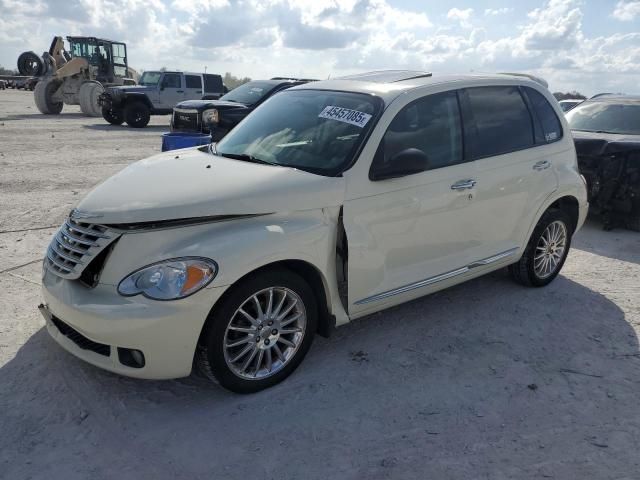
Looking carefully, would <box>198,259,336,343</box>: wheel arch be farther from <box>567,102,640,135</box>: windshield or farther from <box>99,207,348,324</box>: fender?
<box>567,102,640,135</box>: windshield

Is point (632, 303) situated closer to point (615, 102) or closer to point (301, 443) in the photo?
point (301, 443)

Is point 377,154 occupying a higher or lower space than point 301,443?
higher

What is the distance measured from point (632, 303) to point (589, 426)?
221 centimetres

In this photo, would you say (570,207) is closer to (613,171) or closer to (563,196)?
(563,196)

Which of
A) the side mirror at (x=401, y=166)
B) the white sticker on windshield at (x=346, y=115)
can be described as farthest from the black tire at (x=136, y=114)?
the side mirror at (x=401, y=166)

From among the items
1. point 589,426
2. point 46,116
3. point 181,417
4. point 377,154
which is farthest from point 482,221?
point 46,116

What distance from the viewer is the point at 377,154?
3543mm

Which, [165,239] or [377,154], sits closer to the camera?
[165,239]

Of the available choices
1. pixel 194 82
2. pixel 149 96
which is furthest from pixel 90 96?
pixel 194 82

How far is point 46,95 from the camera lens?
2214 cm

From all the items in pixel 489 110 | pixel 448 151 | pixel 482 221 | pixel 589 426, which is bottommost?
pixel 589 426

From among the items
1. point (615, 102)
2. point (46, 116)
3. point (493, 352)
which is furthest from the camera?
point (46, 116)

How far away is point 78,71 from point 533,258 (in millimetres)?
22036

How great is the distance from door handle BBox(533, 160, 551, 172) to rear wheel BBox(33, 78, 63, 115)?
22295mm
